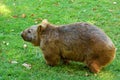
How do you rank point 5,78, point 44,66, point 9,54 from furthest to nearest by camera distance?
1. point 9,54
2. point 44,66
3. point 5,78

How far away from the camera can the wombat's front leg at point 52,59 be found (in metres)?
6.83

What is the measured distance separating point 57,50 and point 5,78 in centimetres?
111

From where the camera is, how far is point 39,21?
32.0 feet

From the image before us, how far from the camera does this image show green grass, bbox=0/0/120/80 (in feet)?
21.9

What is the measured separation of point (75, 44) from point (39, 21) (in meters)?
3.34

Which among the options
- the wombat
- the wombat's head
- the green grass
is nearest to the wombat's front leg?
the wombat

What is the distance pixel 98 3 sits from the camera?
436 inches

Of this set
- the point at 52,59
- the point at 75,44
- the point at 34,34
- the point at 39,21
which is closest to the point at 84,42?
the point at 75,44

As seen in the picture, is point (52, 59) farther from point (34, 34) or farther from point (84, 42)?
point (84, 42)

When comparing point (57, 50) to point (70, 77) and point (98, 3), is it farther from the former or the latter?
point (98, 3)

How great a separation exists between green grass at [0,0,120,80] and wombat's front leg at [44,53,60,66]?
4.5 inches

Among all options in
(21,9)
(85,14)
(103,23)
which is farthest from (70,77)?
(21,9)

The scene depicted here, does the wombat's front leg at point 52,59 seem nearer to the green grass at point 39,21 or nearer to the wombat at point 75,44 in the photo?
the wombat at point 75,44

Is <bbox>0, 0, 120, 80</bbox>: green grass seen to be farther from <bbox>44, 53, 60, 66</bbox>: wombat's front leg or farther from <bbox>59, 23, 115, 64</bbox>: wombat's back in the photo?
<bbox>59, 23, 115, 64</bbox>: wombat's back
